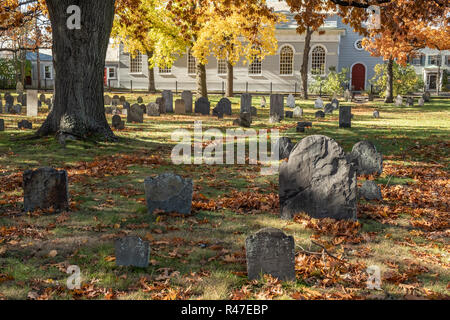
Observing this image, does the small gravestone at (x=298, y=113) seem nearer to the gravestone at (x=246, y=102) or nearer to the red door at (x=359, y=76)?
the gravestone at (x=246, y=102)

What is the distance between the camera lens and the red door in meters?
47.0

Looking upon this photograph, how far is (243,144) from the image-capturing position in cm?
1338

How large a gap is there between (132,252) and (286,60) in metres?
41.9

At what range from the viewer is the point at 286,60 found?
147 ft

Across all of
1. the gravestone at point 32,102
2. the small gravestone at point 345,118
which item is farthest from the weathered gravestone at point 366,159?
the gravestone at point 32,102

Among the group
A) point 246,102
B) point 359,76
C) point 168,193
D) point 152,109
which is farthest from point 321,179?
point 359,76

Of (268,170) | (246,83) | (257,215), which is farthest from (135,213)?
(246,83)

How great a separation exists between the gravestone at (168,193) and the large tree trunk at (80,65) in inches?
251

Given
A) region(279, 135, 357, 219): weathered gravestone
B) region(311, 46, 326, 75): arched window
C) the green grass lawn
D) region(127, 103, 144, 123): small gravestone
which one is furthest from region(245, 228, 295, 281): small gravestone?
region(311, 46, 326, 75): arched window

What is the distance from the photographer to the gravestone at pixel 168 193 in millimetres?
6738

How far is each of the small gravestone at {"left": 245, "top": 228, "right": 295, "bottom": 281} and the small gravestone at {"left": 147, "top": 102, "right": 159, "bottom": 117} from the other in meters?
17.3

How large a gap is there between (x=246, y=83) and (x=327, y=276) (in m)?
39.1

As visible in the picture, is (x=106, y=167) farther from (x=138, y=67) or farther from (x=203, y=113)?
(x=138, y=67)

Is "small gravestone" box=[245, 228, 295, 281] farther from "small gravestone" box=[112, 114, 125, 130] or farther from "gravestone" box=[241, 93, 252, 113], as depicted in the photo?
"gravestone" box=[241, 93, 252, 113]
